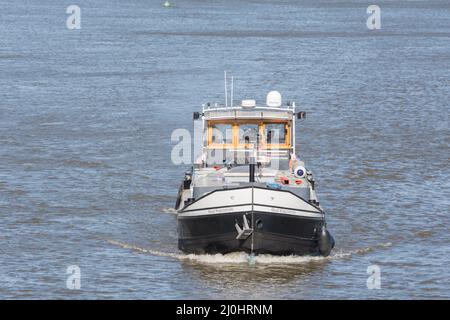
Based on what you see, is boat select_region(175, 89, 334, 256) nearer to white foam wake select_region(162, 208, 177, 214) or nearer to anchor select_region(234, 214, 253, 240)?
anchor select_region(234, 214, 253, 240)

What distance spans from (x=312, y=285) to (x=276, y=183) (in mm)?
3066

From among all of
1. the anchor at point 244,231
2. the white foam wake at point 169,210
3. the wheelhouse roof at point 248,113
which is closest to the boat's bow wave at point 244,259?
the anchor at point 244,231

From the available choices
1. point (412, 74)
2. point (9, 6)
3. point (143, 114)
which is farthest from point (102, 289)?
point (9, 6)

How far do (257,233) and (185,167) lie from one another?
15210 millimetres

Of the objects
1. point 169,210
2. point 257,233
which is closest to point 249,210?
point 257,233

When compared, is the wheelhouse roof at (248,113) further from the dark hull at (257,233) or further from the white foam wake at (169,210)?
the dark hull at (257,233)

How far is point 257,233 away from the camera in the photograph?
2848cm

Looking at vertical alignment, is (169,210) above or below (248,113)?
below

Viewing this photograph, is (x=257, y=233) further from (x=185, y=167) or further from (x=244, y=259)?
(x=185, y=167)

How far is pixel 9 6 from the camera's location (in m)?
167

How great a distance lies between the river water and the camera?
2875cm

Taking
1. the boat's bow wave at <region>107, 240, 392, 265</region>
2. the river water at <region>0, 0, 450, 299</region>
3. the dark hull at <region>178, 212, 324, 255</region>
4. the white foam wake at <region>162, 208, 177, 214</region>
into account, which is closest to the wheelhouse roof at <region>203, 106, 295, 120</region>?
the river water at <region>0, 0, 450, 299</region>

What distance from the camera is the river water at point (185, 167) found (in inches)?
1132
